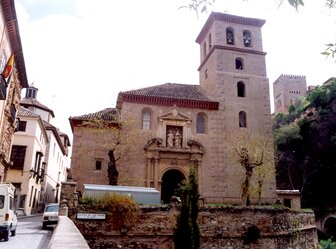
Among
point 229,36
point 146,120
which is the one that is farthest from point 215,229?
point 229,36

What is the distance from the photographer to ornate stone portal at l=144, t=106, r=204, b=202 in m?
25.1

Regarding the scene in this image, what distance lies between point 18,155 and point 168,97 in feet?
49.6

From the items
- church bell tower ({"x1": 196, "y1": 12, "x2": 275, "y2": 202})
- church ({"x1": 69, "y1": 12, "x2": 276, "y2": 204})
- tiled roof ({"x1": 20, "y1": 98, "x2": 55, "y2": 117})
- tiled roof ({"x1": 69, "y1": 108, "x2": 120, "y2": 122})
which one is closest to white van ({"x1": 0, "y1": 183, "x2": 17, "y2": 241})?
church ({"x1": 69, "y1": 12, "x2": 276, "y2": 204})

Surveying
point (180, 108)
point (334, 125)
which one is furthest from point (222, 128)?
point (334, 125)

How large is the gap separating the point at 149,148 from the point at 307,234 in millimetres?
12537

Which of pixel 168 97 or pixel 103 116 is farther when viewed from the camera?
pixel 103 116

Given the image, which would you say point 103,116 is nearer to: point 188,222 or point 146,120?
point 146,120

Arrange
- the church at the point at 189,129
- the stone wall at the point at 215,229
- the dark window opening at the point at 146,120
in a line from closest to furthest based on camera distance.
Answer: the stone wall at the point at 215,229 → the church at the point at 189,129 → the dark window opening at the point at 146,120

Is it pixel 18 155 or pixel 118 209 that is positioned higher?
pixel 18 155

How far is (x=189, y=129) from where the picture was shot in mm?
26734

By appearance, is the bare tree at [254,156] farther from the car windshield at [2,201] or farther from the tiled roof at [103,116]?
the car windshield at [2,201]

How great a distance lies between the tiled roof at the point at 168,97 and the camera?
26.7 m

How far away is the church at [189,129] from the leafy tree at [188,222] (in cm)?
866

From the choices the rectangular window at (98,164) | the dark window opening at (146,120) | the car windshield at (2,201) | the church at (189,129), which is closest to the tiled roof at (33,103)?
the church at (189,129)
